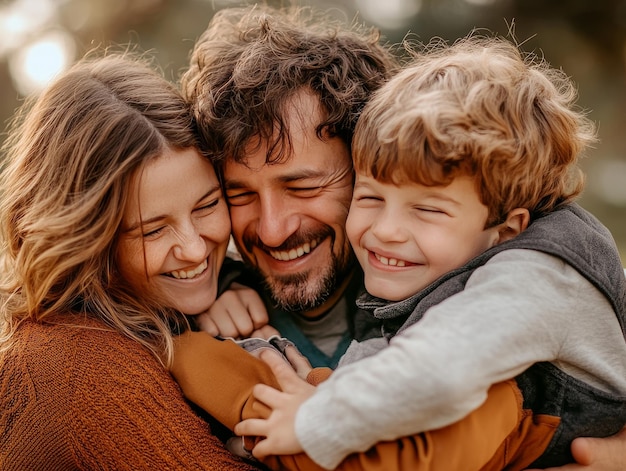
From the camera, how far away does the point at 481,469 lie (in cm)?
177

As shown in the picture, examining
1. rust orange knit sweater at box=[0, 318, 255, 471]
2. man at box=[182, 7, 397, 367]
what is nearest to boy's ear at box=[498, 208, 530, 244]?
man at box=[182, 7, 397, 367]

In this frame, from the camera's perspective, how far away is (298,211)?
97.0 inches

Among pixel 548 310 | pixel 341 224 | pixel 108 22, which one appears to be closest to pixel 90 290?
pixel 341 224

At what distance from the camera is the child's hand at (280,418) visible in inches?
66.2

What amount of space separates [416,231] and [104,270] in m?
1.02

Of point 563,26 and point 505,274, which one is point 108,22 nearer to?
point 563,26

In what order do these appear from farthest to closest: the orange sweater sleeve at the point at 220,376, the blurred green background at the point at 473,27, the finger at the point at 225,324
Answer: the blurred green background at the point at 473,27
the finger at the point at 225,324
the orange sweater sleeve at the point at 220,376

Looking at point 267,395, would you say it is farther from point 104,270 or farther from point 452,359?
point 104,270

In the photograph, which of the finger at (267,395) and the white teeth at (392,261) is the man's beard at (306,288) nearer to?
the white teeth at (392,261)

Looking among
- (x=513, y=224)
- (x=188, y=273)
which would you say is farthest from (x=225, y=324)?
(x=513, y=224)

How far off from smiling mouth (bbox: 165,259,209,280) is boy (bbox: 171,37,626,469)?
0.47m

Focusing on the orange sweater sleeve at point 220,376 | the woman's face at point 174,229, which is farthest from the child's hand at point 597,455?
the woman's face at point 174,229

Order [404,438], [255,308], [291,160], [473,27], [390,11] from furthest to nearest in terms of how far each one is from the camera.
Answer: [473,27]
[390,11]
[255,308]
[291,160]
[404,438]

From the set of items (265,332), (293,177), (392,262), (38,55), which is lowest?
(265,332)
